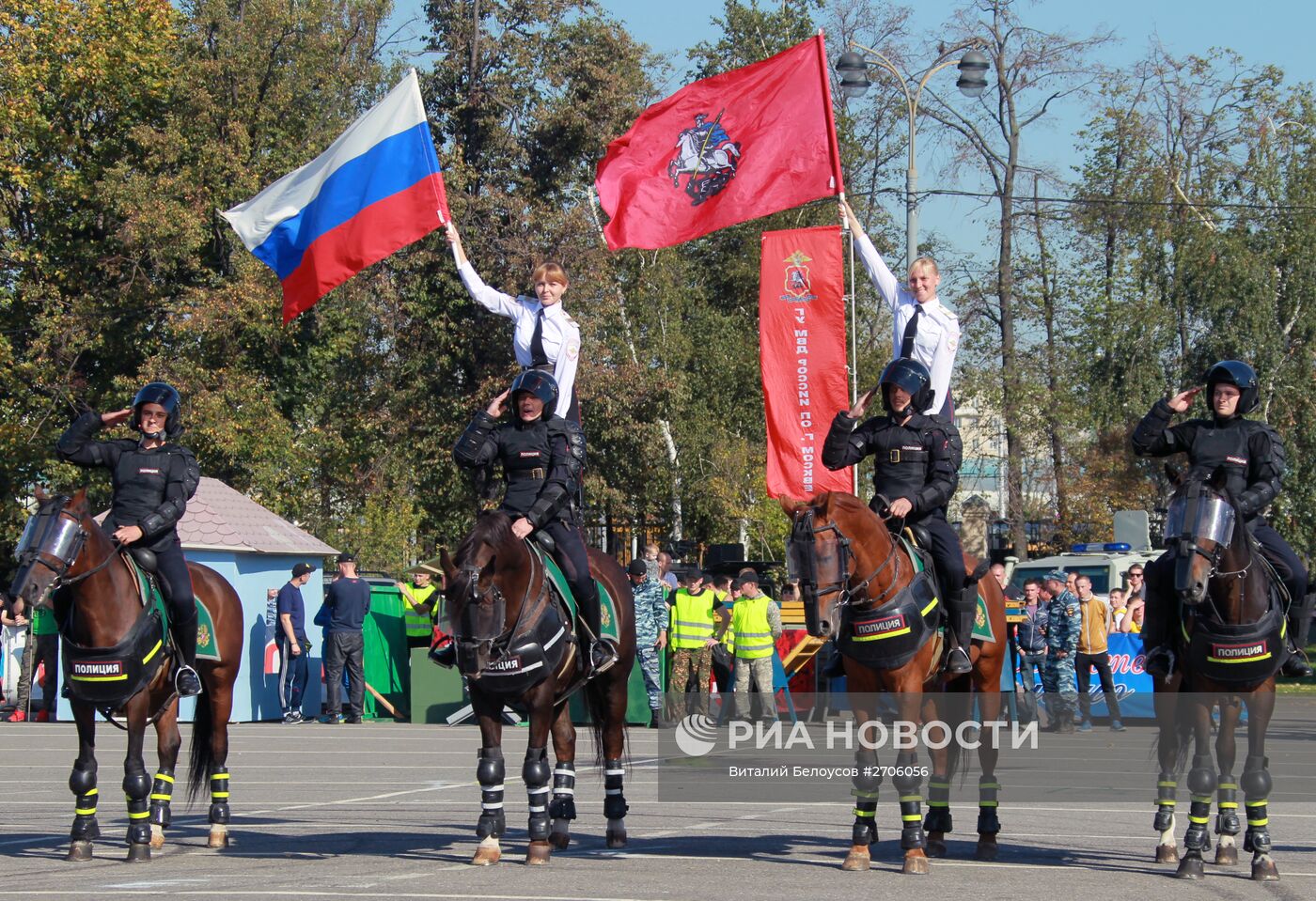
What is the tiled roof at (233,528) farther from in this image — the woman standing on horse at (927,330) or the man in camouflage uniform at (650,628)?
the woman standing on horse at (927,330)

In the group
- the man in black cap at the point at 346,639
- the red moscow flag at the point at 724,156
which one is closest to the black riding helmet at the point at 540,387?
the red moscow flag at the point at 724,156

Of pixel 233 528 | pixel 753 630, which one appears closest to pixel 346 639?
pixel 233 528

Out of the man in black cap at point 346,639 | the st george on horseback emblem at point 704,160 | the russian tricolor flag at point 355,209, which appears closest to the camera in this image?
the russian tricolor flag at point 355,209

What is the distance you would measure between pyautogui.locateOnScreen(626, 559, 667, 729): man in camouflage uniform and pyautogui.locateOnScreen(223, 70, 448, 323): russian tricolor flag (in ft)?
28.7

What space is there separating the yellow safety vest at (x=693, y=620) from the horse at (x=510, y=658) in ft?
36.6

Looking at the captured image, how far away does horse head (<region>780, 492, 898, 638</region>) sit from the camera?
30.2ft

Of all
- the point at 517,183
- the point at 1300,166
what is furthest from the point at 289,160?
the point at 1300,166

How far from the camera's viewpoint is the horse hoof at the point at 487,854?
9859 millimetres

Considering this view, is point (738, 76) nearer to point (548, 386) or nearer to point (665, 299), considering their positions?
point (548, 386)

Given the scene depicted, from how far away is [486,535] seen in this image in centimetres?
959

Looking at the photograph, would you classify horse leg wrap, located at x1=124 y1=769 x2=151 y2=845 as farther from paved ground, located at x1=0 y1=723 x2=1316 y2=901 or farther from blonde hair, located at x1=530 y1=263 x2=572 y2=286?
blonde hair, located at x1=530 y1=263 x2=572 y2=286

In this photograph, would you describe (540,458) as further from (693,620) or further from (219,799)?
(693,620)

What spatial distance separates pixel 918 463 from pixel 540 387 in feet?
7.90

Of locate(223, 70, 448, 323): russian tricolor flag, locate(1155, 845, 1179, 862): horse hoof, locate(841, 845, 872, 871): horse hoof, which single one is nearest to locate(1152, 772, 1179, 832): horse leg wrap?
locate(1155, 845, 1179, 862): horse hoof
